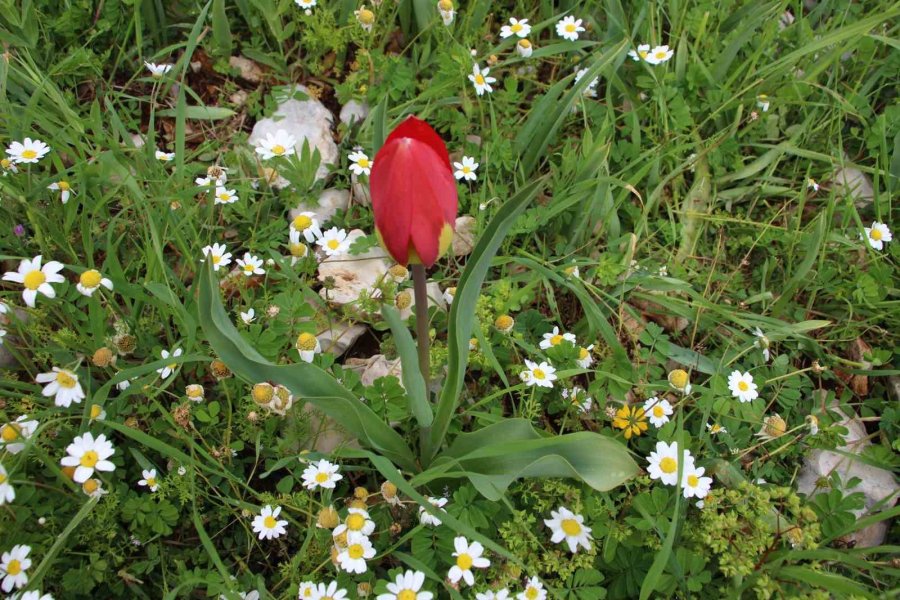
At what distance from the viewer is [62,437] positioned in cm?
162

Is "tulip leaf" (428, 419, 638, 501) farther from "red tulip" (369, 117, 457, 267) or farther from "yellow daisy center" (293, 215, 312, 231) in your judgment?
"yellow daisy center" (293, 215, 312, 231)

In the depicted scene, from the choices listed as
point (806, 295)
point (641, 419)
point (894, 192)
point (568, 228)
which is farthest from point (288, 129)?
point (894, 192)

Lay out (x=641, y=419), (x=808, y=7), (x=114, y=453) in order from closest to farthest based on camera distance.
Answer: (x=114, y=453)
(x=641, y=419)
(x=808, y=7)

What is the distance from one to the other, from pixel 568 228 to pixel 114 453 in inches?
56.0

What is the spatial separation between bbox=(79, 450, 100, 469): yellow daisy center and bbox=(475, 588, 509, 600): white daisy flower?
859 millimetres

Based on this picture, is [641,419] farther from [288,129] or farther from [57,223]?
[57,223]

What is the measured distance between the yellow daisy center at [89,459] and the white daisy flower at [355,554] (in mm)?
567

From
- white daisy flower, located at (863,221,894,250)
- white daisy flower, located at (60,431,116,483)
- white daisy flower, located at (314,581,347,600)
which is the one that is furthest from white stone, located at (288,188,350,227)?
white daisy flower, located at (863,221,894,250)

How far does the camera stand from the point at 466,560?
1.41 metres

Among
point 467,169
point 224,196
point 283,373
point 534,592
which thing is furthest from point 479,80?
point 534,592

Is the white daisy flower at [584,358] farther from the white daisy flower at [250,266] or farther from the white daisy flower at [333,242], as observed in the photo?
the white daisy flower at [250,266]


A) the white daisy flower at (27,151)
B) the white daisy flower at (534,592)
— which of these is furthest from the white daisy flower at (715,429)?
the white daisy flower at (27,151)

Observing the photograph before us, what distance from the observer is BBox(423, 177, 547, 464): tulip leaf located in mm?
1210

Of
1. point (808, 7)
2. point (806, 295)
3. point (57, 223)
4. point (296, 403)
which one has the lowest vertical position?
point (296, 403)
